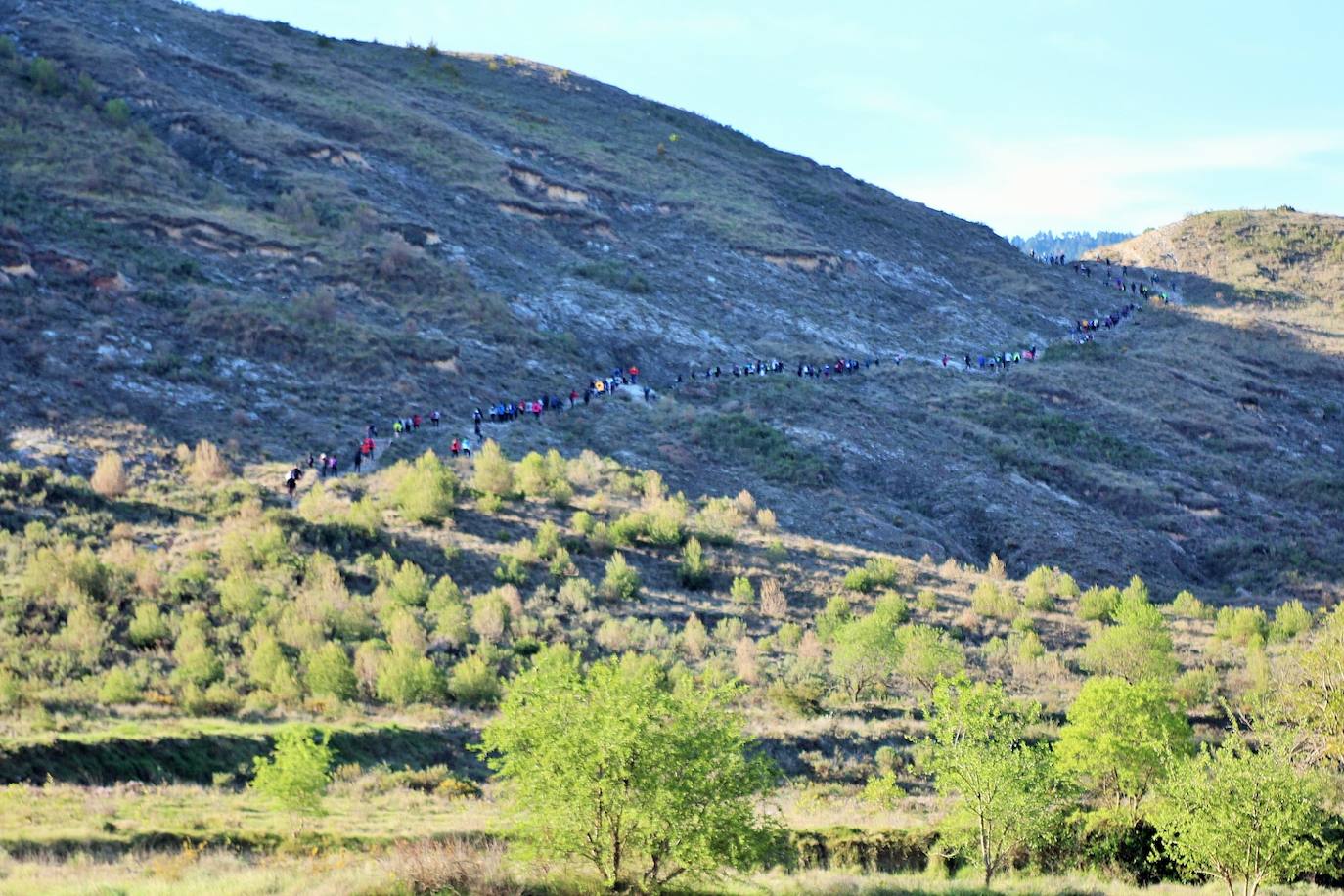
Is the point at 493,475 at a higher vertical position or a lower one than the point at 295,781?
higher

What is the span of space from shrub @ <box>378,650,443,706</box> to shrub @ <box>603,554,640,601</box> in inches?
305

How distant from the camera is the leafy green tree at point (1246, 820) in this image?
56.5 feet

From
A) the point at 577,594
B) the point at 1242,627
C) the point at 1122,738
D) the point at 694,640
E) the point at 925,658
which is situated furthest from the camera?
the point at 1242,627

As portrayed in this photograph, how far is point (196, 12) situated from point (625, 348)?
54749mm

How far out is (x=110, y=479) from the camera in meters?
34.5

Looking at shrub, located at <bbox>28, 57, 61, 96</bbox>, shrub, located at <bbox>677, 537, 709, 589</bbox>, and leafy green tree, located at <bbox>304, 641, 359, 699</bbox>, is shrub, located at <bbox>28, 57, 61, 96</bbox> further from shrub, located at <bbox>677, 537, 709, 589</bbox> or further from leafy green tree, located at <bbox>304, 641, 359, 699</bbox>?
leafy green tree, located at <bbox>304, 641, 359, 699</bbox>

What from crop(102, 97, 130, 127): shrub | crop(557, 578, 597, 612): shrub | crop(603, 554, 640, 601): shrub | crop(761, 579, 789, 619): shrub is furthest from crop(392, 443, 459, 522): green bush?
crop(102, 97, 130, 127): shrub

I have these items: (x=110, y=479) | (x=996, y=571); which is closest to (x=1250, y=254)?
(x=996, y=571)

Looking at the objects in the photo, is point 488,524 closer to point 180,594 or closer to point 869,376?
point 180,594

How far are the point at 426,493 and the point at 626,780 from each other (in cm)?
2338

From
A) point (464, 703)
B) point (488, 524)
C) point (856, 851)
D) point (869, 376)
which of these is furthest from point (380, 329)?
point (856, 851)

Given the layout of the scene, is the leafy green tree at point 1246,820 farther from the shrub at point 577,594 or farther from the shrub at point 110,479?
the shrub at point 110,479

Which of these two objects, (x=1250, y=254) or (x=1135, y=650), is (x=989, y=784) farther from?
(x=1250, y=254)

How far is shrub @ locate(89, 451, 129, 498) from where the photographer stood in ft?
113
